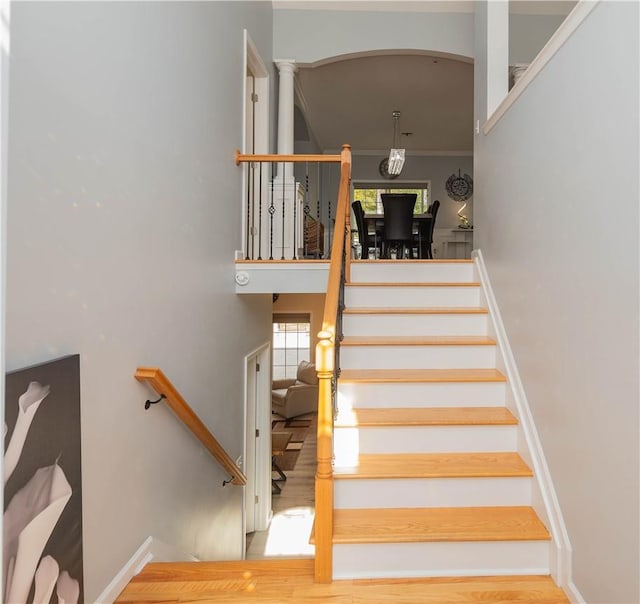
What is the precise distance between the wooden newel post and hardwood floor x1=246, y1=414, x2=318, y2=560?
2743mm

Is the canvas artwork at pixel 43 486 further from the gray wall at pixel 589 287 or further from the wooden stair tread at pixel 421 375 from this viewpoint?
the gray wall at pixel 589 287

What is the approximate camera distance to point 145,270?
91.7 inches

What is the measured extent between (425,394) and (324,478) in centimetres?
109

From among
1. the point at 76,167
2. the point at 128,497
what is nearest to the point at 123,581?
the point at 128,497

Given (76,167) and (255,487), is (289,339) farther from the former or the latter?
(76,167)

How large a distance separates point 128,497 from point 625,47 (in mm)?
2694

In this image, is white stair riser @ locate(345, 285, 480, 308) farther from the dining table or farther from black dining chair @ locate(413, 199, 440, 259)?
black dining chair @ locate(413, 199, 440, 259)

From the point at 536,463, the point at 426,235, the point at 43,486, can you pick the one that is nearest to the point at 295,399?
the point at 426,235

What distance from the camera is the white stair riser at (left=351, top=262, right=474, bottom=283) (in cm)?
414

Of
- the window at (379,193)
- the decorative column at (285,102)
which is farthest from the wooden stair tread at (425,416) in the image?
the window at (379,193)

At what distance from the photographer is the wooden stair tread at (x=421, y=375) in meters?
2.94

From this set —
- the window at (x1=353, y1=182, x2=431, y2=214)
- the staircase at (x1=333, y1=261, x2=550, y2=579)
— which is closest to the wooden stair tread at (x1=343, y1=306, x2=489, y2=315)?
the staircase at (x1=333, y1=261, x2=550, y2=579)

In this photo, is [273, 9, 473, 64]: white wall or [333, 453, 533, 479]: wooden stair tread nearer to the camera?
[333, 453, 533, 479]: wooden stair tread

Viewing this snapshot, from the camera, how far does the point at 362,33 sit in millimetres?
5633
